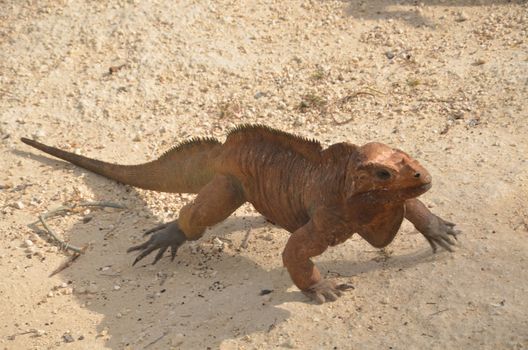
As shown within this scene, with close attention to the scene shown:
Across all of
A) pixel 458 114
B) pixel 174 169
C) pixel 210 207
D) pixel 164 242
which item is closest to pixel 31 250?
pixel 164 242

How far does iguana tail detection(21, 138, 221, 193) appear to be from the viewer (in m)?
6.40

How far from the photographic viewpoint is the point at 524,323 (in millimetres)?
4750

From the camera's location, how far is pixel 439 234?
224 inches

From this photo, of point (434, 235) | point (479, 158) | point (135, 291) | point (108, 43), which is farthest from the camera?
Result: point (108, 43)

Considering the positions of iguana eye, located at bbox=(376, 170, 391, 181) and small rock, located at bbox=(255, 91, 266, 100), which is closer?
iguana eye, located at bbox=(376, 170, 391, 181)

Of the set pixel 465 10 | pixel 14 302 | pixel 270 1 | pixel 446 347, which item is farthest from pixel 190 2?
pixel 446 347

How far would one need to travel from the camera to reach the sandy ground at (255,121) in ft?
17.3

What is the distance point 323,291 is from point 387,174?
4.20 feet

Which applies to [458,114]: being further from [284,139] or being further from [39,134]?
[39,134]

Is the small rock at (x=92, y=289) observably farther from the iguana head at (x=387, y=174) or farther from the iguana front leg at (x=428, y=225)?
the iguana front leg at (x=428, y=225)

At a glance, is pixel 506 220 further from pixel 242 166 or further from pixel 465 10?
pixel 465 10

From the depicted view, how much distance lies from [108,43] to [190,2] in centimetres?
147

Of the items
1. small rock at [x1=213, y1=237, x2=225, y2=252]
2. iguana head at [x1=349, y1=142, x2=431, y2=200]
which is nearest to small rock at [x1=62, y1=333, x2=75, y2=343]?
small rock at [x1=213, y1=237, x2=225, y2=252]

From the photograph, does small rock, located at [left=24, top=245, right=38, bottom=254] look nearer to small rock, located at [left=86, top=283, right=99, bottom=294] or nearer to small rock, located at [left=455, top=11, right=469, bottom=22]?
small rock, located at [left=86, top=283, right=99, bottom=294]
